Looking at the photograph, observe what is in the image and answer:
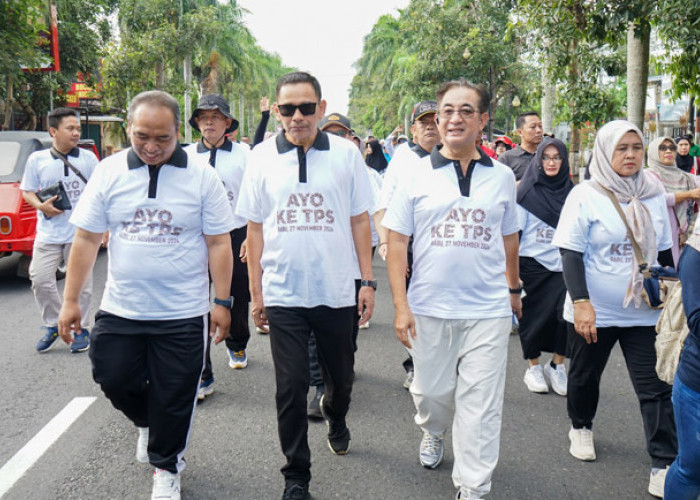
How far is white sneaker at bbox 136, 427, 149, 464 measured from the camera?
3.82m

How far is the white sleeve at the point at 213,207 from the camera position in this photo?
342 centimetres

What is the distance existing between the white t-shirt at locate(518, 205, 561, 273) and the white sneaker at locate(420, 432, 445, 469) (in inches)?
75.7

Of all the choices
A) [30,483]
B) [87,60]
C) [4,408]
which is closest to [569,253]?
[30,483]

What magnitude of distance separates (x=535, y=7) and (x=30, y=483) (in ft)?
29.5

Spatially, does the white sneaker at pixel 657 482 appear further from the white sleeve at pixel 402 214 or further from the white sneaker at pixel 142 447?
the white sneaker at pixel 142 447

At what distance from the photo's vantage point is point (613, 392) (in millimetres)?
5223

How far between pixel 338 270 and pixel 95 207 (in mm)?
1203

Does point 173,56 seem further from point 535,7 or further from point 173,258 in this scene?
point 173,258

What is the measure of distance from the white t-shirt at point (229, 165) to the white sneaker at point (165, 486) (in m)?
2.11

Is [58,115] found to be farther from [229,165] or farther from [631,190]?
[631,190]

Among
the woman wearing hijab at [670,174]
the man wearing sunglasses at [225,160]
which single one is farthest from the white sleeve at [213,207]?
the woman wearing hijab at [670,174]

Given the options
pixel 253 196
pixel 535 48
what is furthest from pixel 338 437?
pixel 535 48

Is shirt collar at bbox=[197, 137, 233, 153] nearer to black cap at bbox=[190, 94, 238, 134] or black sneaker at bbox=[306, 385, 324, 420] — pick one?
black cap at bbox=[190, 94, 238, 134]

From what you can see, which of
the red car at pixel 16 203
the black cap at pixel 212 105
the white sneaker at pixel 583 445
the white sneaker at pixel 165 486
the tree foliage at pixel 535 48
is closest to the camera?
the white sneaker at pixel 165 486
